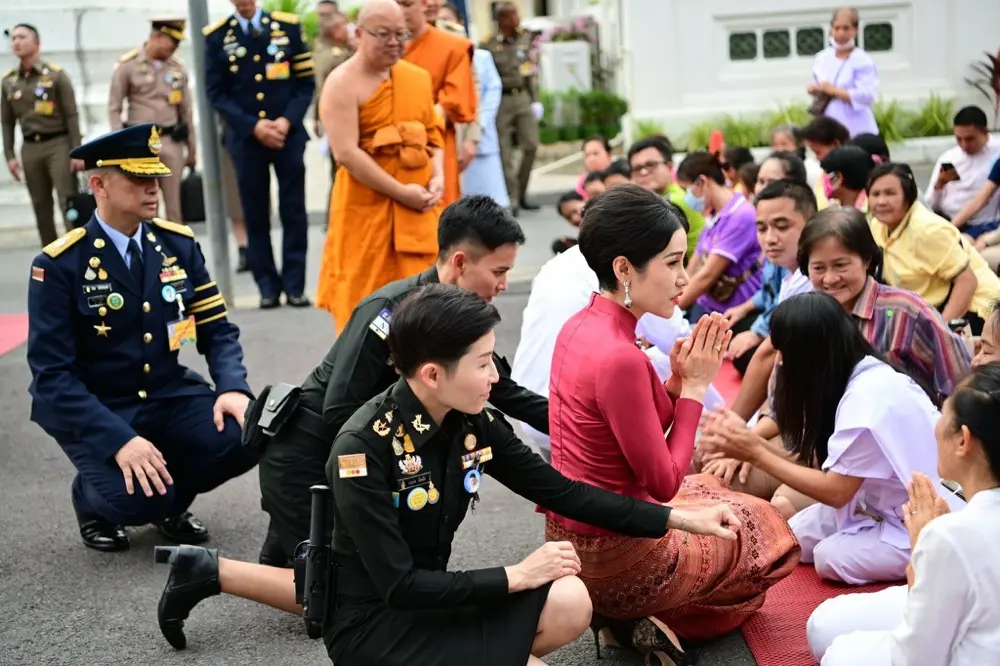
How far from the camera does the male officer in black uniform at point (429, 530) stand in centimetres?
290

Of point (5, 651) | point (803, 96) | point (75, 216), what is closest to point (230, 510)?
point (5, 651)

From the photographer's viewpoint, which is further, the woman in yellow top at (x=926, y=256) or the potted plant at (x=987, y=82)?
the potted plant at (x=987, y=82)

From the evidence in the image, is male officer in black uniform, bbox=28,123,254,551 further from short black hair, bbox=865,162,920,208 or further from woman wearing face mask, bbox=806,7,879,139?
woman wearing face mask, bbox=806,7,879,139

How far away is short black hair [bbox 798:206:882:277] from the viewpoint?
444 cm

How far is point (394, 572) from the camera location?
287 centimetres

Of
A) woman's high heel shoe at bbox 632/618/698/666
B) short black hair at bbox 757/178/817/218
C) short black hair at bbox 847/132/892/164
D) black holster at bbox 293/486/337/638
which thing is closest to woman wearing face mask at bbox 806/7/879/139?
short black hair at bbox 847/132/892/164

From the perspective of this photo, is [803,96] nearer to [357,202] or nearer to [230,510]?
[357,202]

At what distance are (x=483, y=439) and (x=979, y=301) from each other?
3.21 m

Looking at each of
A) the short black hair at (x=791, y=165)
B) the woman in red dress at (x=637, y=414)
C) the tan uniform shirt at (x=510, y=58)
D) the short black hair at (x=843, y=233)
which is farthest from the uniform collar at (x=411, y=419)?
the tan uniform shirt at (x=510, y=58)

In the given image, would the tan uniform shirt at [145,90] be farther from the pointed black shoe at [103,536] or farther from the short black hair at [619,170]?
the pointed black shoe at [103,536]

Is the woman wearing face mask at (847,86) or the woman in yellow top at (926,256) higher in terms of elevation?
the woman wearing face mask at (847,86)

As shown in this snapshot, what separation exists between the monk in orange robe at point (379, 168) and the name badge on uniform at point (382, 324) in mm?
2620

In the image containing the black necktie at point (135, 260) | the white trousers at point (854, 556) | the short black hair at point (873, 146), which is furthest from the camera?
the short black hair at point (873, 146)

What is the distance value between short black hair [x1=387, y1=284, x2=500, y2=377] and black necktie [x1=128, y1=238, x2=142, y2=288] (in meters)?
1.86
